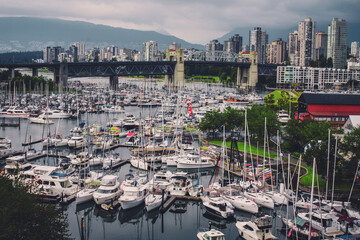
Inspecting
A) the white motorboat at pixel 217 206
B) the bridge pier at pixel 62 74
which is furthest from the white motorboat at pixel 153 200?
the bridge pier at pixel 62 74

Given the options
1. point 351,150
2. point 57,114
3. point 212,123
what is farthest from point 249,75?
point 351,150

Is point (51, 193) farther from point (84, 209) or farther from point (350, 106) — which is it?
point (350, 106)

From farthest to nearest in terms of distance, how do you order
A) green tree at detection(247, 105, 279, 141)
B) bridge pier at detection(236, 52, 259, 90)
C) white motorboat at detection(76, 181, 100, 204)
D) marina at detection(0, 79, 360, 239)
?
bridge pier at detection(236, 52, 259, 90) → green tree at detection(247, 105, 279, 141) → white motorboat at detection(76, 181, 100, 204) → marina at detection(0, 79, 360, 239)

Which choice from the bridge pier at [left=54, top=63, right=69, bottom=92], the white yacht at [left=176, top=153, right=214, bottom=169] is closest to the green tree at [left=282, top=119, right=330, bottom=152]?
the white yacht at [left=176, top=153, right=214, bottom=169]

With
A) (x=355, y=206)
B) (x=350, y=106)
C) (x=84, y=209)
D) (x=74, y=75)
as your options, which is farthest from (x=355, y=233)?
(x=74, y=75)

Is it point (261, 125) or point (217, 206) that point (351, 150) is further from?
point (261, 125)

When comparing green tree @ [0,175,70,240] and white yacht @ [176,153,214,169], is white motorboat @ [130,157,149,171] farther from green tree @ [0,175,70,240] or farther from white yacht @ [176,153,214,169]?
green tree @ [0,175,70,240]
